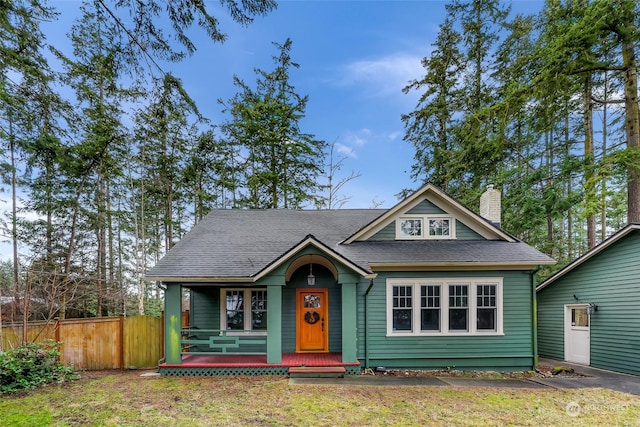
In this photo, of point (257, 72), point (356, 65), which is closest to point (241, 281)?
point (356, 65)

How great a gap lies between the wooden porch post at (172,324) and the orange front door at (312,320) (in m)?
3.31

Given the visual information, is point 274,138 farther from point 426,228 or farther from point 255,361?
point 255,361

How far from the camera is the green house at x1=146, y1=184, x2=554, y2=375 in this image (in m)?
8.34

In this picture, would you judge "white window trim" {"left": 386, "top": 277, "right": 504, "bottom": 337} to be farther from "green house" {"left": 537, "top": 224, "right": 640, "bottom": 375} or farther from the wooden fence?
the wooden fence

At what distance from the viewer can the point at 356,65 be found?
1443 cm

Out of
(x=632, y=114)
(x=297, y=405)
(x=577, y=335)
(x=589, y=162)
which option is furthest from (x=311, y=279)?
(x=632, y=114)

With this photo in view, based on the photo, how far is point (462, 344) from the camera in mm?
8883

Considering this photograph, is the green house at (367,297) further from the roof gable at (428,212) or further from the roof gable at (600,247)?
the roof gable at (600,247)

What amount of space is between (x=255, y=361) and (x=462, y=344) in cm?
573

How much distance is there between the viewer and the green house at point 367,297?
27.4ft

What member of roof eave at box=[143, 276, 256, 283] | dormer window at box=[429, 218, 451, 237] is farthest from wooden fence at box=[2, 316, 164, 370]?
dormer window at box=[429, 218, 451, 237]

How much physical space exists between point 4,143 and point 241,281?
303 inches

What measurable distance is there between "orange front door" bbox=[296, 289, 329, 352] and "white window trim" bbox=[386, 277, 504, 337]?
79.4 inches

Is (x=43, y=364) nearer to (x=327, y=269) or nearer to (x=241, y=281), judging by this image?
(x=241, y=281)
